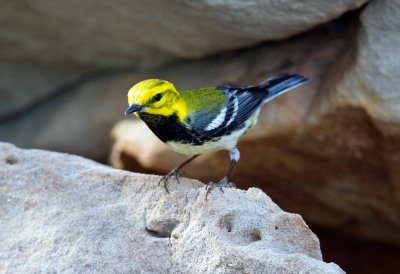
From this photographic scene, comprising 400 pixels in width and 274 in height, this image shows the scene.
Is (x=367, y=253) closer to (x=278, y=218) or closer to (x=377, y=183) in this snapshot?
(x=377, y=183)

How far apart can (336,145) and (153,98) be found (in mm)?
1787

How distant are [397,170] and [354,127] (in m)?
0.42

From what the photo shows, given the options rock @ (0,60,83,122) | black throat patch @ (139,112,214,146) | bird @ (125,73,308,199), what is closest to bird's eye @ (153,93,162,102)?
bird @ (125,73,308,199)

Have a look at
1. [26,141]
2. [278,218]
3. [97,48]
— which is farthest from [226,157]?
[278,218]

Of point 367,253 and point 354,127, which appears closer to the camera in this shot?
point 354,127

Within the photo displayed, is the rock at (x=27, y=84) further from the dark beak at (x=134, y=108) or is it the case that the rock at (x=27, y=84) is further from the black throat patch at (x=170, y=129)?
the dark beak at (x=134, y=108)

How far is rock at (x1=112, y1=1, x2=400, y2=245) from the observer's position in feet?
16.4

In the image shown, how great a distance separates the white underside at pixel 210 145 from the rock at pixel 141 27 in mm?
714

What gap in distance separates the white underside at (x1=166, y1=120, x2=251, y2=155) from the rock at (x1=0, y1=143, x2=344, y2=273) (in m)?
0.33

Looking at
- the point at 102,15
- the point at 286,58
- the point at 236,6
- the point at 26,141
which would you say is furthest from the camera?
the point at 26,141

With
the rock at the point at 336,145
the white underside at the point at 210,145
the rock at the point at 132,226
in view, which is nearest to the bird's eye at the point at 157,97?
the white underside at the point at 210,145

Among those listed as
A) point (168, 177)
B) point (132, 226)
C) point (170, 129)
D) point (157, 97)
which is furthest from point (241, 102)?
point (132, 226)

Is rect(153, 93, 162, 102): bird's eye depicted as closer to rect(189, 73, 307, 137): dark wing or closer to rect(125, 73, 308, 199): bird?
rect(125, 73, 308, 199): bird

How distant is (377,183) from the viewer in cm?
561
